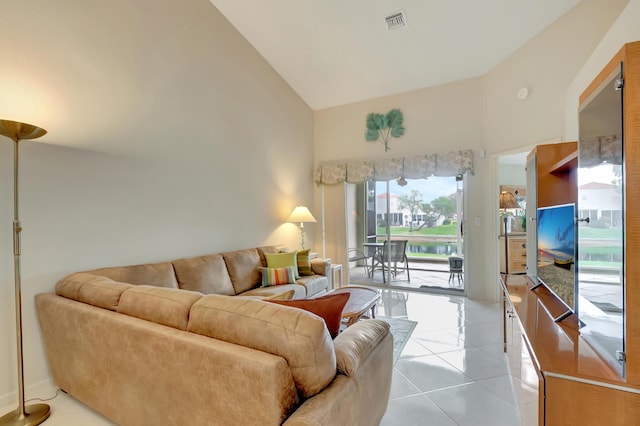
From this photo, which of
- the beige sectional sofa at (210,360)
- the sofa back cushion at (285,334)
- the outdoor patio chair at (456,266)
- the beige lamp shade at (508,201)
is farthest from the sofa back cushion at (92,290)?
the beige lamp shade at (508,201)

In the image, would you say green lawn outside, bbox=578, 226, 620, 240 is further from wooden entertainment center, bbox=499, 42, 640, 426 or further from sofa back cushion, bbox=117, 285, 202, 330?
sofa back cushion, bbox=117, 285, 202, 330

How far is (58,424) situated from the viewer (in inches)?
71.1

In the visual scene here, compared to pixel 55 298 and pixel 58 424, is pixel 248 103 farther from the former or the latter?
pixel 58 424

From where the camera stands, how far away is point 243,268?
360cm

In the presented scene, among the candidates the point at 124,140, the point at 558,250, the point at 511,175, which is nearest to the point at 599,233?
the point at 558,250

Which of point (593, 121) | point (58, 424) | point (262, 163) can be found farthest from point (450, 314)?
point (58, 424)

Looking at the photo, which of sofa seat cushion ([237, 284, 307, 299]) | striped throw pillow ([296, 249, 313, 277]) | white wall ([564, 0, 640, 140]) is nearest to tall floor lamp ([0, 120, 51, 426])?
sofa seat cushion ([237, 284, 307, 299])

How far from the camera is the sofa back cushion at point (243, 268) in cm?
347

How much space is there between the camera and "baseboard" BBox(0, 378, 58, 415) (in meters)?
2.01

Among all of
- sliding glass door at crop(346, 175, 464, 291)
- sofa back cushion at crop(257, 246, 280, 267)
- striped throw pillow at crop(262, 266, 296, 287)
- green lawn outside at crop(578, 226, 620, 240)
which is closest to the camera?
green lawn outside at crop(578, 226, 620, 240)

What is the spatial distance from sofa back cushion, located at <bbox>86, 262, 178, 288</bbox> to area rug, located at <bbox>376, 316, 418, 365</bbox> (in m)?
2.19

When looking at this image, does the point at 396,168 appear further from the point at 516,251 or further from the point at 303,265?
the point at 516,251

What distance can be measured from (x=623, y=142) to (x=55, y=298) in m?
3.12

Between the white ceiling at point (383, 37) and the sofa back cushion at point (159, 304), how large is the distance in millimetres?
3538
